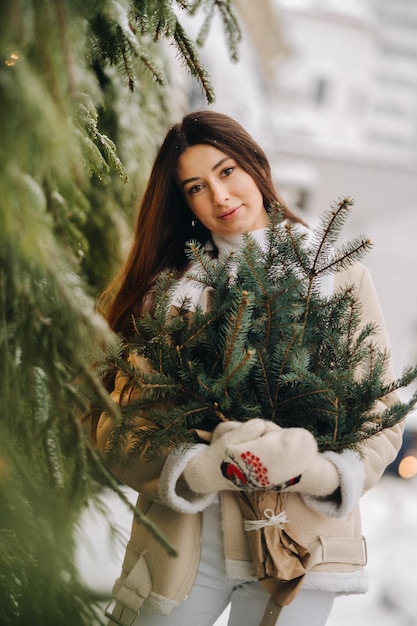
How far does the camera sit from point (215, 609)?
154 cm

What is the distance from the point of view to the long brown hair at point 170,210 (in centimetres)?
158

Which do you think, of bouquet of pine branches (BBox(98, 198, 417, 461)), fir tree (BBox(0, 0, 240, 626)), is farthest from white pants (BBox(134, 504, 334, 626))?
fir tree (BBox(0, 0, 240, 626))

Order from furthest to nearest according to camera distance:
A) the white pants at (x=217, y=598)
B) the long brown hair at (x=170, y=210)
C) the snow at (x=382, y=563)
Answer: the snow at (x=382, y=563) < the long brown hair at (x=170, y=210) < the white pants at (x=217, y=598)

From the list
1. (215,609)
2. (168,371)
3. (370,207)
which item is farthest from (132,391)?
(370,207)

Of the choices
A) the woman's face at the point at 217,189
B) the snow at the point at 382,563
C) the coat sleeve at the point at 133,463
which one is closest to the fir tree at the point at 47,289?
the coat sleeve at the point at 133,463

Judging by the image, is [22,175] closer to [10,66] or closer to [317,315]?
[10,66]

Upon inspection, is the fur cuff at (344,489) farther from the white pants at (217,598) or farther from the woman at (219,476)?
the white pants at (217,598)

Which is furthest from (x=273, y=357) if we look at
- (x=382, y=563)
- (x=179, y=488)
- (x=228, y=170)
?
(x=382, y=563)

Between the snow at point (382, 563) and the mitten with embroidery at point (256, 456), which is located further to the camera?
the snow at point (382, 563)

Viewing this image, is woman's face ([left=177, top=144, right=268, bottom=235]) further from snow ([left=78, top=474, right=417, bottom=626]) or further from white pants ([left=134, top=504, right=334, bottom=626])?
snow ([left=78, top=474, right=417, bottom=626])

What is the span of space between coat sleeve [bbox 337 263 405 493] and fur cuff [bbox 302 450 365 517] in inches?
1.1

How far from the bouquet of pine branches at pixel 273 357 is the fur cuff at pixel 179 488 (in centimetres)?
3

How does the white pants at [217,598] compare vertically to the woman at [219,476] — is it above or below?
below

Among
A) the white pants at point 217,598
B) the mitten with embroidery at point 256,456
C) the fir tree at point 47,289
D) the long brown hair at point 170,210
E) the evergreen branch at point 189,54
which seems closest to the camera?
the fir tree at point 47,289
